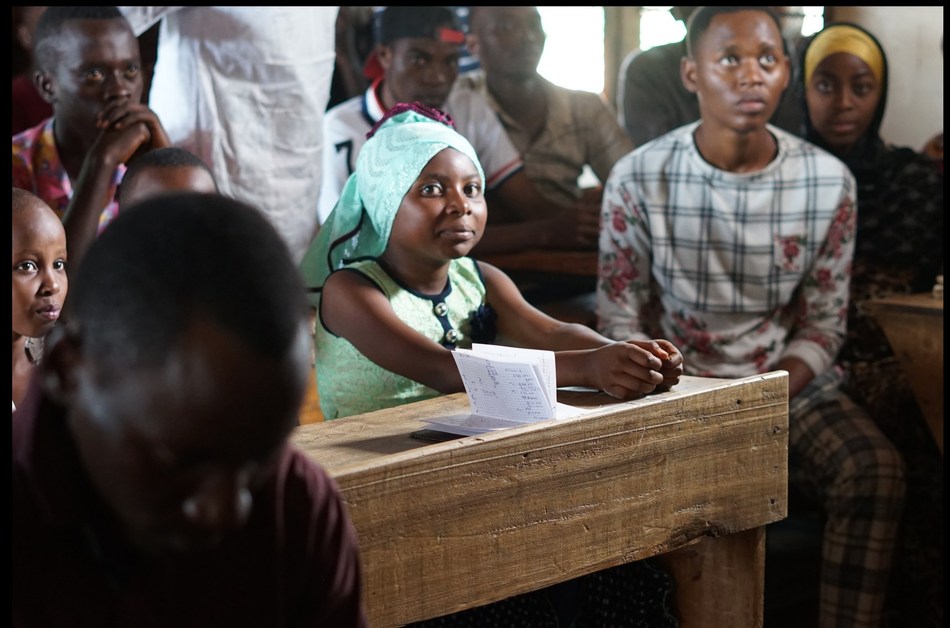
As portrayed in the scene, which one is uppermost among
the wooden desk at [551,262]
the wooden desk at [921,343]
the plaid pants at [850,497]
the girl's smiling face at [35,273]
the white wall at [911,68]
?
the white wall at [911,68]

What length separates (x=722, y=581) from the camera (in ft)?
7.13

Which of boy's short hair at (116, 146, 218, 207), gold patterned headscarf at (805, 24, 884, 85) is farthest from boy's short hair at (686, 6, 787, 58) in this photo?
boy's short hair at (116, 146, 218, 207)

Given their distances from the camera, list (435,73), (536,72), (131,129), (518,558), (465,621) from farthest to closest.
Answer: (536,72) → (435,73) → (131,129) → (465,621) → (518,558)

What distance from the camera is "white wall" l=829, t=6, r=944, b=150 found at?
16.9 ft

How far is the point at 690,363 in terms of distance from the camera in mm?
3287

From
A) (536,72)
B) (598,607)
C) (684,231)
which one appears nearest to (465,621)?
(598,607)

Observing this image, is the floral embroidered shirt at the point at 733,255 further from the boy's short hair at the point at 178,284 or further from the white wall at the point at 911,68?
the boy's short hair at the point at 178,284

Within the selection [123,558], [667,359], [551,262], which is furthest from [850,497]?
[123,558]

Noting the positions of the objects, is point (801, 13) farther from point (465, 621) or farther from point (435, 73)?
point (465, 621)

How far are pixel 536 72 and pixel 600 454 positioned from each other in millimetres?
2743

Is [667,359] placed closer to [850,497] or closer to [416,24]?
[850,497]

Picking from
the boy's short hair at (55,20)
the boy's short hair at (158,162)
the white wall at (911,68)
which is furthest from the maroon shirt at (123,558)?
the white wall at (911,68)

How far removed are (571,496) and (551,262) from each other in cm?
196

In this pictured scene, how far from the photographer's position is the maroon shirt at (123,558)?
2.97 feet
